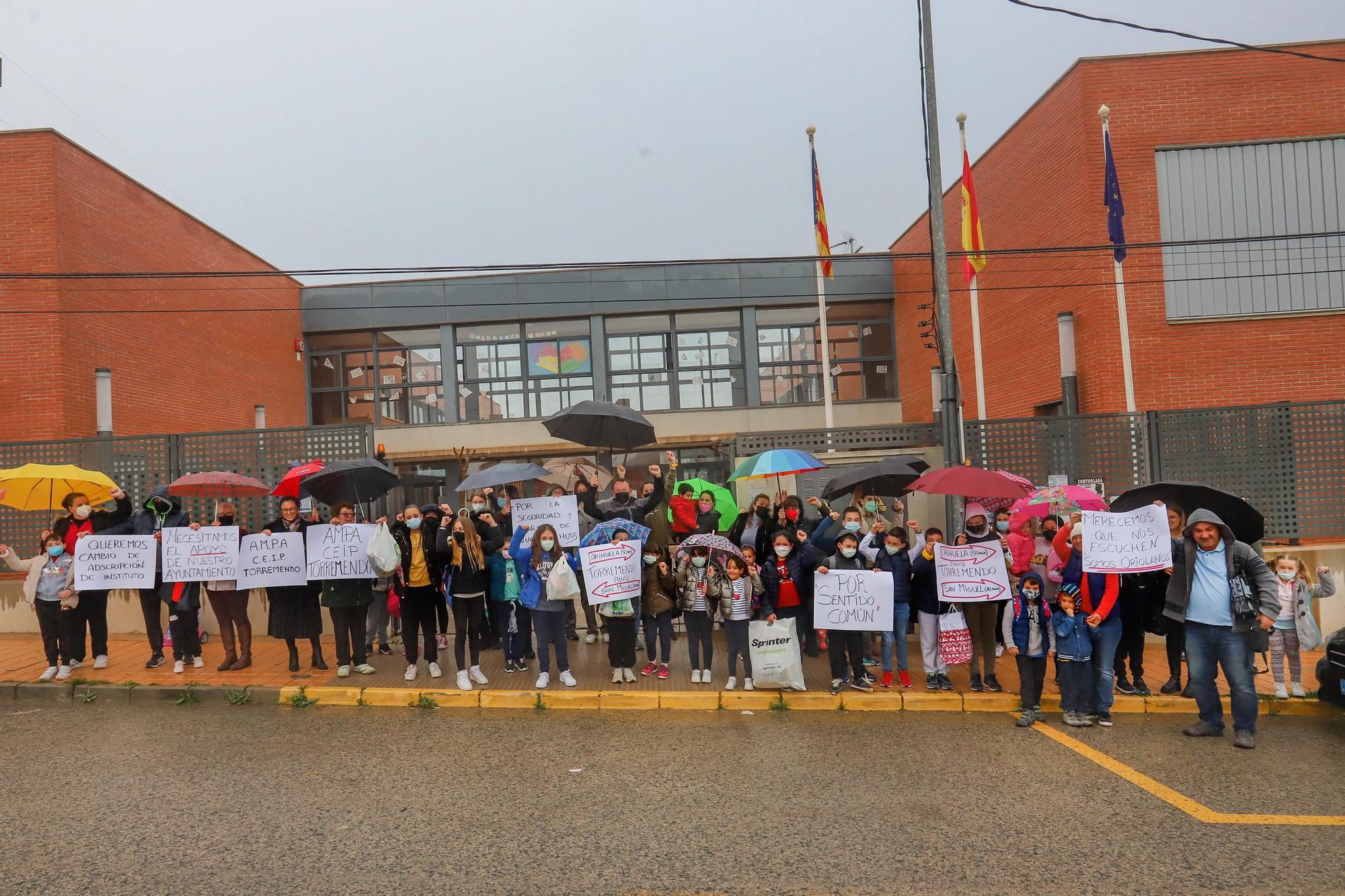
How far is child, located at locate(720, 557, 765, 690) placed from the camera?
333 inches

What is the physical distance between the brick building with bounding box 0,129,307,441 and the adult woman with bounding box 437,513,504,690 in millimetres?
9970

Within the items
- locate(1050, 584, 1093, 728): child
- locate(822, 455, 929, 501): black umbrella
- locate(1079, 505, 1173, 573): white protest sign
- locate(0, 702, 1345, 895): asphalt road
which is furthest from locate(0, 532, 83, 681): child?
locate(1079, 505, 1173, 573): white protest sign

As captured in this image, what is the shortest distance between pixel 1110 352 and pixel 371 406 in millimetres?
17788

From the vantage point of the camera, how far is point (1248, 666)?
7.04m

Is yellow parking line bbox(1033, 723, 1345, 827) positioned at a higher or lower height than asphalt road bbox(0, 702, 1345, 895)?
lower

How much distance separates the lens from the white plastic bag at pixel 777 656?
8.30 metres

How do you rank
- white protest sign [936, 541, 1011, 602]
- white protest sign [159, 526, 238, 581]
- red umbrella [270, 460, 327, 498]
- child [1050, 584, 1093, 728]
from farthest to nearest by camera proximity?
red umbrella [270, 460, 327, 498], white protest sign [159, 526, 238, 581], white protest sign [936, 541, 1011, 602], child [1050, 584, 1093, 728]

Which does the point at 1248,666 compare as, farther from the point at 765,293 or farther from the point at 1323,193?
the point at 765,293

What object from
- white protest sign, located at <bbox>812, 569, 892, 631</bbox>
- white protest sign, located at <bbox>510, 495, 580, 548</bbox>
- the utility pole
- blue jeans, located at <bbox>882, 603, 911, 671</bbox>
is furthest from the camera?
the utility pole

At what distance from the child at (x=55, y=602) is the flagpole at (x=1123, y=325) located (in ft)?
48.7

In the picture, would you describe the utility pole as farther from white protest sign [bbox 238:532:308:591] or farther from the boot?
the boot

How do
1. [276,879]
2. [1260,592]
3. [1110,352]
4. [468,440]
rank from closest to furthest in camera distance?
1. [276,879]
2. [1260,592]
3. [1110,352]
4. [468,440]

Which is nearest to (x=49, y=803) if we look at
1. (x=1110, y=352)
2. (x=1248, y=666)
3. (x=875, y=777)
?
(x=875, y=777)

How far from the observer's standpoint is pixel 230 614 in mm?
9539
